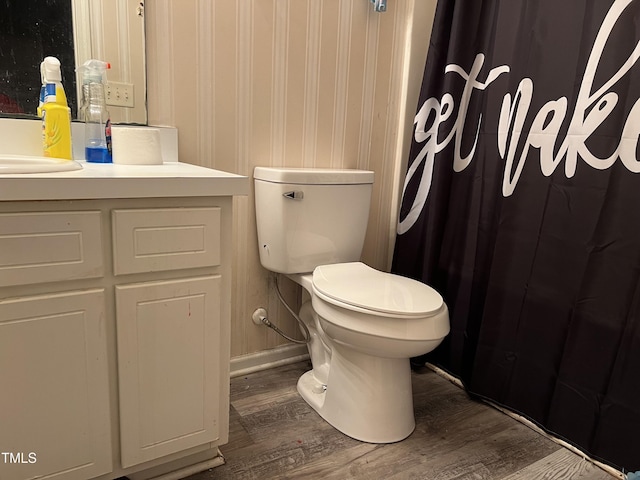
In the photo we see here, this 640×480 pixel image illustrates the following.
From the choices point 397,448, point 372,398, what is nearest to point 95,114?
point 372,398

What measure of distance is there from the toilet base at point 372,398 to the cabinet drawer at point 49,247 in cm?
79

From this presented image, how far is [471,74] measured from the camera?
1.59 metres

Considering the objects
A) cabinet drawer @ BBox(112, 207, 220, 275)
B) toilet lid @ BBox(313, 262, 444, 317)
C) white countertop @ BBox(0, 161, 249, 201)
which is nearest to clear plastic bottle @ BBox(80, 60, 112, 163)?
white countertop @ BBox(0, 161, 249, 201)

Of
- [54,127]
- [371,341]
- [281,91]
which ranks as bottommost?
[371,341]

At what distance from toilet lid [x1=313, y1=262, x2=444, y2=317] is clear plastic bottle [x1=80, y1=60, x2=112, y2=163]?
721mm

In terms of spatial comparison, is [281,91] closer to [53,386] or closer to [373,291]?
[373,291]

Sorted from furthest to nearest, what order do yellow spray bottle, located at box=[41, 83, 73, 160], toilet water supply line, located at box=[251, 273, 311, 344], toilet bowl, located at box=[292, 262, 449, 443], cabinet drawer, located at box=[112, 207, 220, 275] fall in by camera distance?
toilet water supply line, located at box=[251, 273, 311, 344], toilet bowl, located at box=[292, 262, 449, 443], yellow spray bottle, located at box=[41, 83, 73, 160], cabinet drawer, located at box=[112, 207, 220, 275]

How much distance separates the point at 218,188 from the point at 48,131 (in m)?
0.52

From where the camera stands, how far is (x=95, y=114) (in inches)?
49.4

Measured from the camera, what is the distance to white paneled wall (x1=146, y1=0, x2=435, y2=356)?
1.39m

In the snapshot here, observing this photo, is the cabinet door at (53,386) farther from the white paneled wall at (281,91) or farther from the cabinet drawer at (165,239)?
the white paneled wall at (281,91)

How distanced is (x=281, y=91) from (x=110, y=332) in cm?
100

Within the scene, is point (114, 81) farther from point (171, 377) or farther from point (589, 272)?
point (589, 272)

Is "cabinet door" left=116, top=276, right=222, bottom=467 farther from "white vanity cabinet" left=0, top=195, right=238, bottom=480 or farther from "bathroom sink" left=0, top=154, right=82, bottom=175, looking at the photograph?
"bathroom sink" left=0, top=154, right=82, bottom=175
